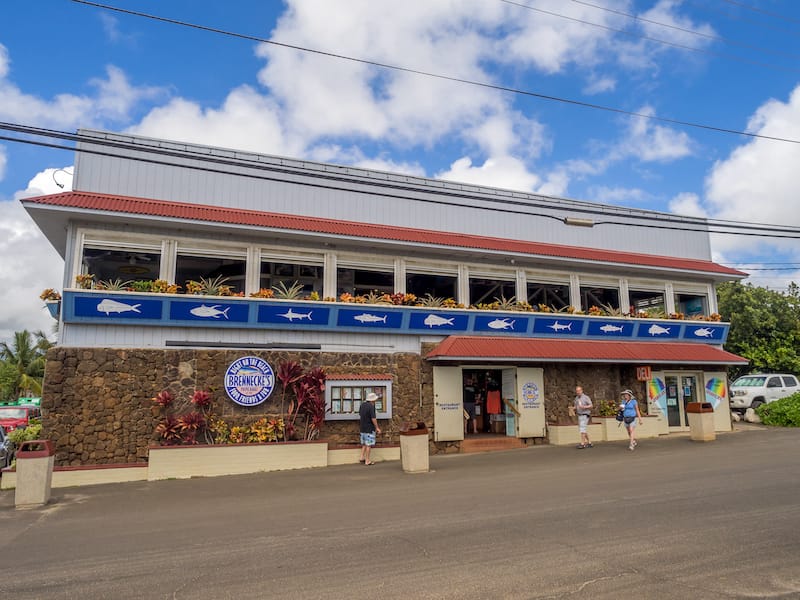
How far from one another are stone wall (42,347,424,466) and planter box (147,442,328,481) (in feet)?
2.31

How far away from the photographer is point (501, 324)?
57.7 feet

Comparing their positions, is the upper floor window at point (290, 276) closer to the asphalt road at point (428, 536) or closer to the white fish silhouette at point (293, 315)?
the white fish silhouette at point (293, 315)

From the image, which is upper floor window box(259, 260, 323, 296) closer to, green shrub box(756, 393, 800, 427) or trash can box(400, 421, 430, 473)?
trash can box(400, 421, 430, 473)

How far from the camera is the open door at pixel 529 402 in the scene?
1739 cm

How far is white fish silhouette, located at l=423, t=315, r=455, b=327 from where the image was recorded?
16750 mm

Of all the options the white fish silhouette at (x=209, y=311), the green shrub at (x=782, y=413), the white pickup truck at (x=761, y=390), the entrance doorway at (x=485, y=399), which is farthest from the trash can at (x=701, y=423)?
the white fish silhouette at (x=209, y=311)

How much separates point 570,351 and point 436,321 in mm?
4266

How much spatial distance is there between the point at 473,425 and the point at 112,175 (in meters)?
12.4

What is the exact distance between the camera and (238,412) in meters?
14.5

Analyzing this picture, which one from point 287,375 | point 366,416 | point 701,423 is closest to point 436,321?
point 366,416

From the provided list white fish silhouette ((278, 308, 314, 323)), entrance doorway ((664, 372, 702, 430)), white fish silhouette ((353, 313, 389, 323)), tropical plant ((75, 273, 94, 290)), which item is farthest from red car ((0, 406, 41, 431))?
entrance doorway ((664, 372, 702, 430))

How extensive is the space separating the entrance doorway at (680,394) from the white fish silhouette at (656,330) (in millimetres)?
1469

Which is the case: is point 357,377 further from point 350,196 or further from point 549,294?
point 549,294

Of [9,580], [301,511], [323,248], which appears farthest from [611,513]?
[323,248]
